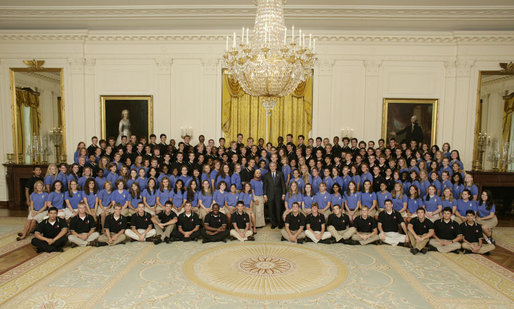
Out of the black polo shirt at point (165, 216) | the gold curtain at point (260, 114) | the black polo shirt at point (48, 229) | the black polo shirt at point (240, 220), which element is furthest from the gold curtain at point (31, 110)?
the black polo shirt at point (240, 220)

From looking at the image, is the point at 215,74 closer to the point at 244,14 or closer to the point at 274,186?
the point at 244,14

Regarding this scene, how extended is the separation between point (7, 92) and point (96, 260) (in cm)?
903

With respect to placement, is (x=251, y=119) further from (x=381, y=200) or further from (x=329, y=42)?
(x=381, y=200)

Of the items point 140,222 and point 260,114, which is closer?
point 140,222

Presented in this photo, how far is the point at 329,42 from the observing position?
11.9m

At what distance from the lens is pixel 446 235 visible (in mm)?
7645

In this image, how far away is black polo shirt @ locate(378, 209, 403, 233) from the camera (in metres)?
8.13

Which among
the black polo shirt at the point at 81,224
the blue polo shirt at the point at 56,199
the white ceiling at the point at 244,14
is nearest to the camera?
the black polo shirt at the point at 81,224

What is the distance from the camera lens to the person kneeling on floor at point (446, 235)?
7395 mm

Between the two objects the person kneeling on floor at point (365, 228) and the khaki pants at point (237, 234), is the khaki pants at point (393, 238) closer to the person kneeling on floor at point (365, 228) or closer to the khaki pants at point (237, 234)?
the person kneeling on floor at point (365, 228)

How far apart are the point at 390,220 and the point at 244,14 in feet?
23.8

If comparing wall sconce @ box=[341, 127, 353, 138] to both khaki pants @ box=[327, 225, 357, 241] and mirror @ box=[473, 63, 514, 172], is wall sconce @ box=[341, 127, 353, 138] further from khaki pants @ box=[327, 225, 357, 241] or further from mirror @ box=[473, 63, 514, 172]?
khaki pants @ box=[327, 225, 357, 241]

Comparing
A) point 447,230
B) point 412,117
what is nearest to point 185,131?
point 412,117

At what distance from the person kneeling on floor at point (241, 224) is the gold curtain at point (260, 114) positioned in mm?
4378
